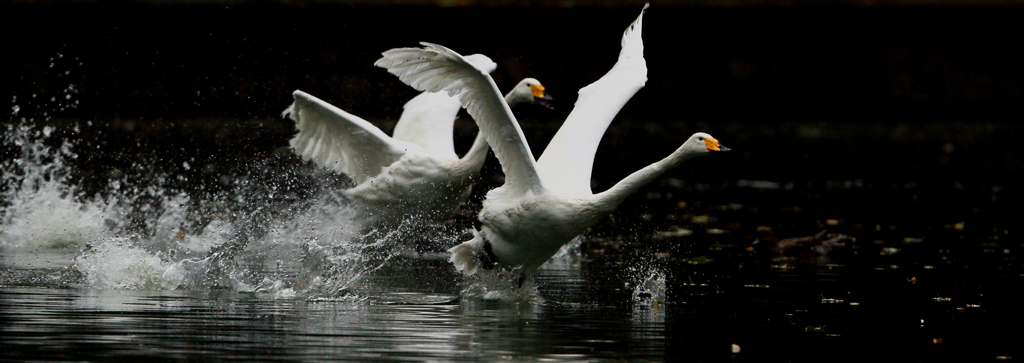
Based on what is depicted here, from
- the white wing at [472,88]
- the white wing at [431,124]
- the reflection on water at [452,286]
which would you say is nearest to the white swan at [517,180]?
the white wing at [472,88]

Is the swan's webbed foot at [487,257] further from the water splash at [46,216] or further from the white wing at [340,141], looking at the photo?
the water splash at [46,216]

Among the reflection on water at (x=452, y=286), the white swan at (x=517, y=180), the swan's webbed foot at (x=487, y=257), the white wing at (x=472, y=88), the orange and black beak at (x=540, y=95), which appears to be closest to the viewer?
the reflection on water at (x=452, y=286)

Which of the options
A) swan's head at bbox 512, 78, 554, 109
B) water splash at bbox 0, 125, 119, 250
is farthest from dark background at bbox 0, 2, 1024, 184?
swan's head at bbox 512, 78, 554, 109

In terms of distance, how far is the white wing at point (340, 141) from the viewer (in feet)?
40.9

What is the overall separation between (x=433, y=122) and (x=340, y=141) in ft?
3.04

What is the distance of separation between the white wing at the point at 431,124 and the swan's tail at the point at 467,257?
2.06 metres

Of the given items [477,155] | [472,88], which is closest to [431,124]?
[477,155]

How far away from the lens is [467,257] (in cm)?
1073

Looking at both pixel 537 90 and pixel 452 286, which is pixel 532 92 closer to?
pixel 537 90

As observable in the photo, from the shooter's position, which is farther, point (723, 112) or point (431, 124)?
point (723, 112)

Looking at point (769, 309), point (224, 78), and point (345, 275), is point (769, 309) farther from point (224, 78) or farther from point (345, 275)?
point (224, 78)

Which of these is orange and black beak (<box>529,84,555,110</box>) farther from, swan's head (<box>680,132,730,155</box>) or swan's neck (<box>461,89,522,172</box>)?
swan's head (<box>680,132,730,155</box>)

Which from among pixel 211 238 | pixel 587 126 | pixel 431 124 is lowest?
pixel 211 238

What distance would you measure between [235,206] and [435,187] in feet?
11.3
